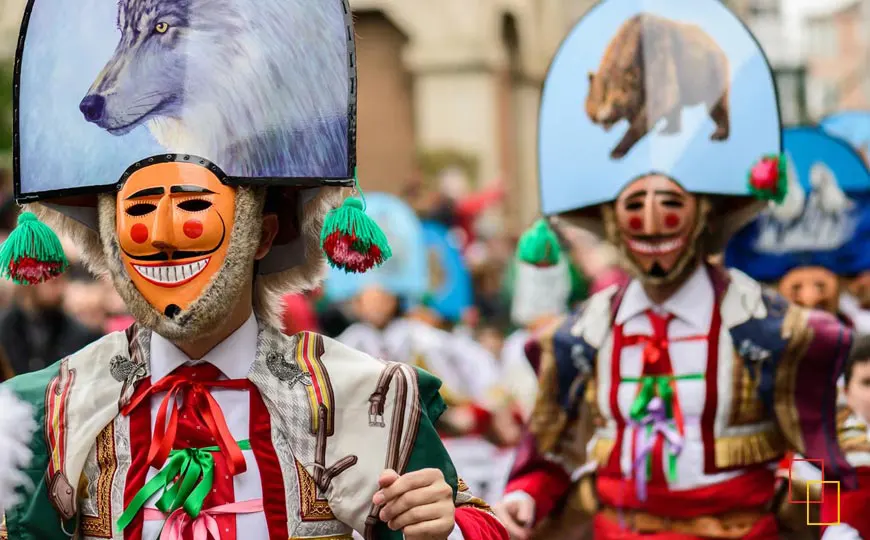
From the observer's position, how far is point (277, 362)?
3.42 m

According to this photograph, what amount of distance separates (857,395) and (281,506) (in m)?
3.35

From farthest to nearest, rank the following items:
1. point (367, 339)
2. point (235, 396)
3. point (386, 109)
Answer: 1. point (386, 109)
2. point (367, 339)
3. point (235, 396)

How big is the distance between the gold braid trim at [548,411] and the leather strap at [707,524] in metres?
0.39

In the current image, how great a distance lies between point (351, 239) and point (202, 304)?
34cm

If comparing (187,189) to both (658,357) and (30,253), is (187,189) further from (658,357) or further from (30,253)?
(658,357)

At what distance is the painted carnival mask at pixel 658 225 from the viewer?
4.94m

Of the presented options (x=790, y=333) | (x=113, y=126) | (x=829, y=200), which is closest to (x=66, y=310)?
(x=829, y=200)

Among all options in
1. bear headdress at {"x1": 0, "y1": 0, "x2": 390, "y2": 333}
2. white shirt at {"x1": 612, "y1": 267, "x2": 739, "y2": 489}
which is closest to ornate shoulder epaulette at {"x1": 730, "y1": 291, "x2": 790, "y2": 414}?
white shirt at {"x1": 612, "y1": 267, "x2": 739, "y2": 489}

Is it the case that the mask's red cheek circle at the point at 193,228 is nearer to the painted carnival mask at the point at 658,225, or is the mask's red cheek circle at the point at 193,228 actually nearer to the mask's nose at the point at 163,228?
the mask's nose at the point at 163,228

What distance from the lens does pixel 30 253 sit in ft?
11.3

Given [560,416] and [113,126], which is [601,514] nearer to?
[560,416]

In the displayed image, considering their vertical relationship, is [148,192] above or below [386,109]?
below

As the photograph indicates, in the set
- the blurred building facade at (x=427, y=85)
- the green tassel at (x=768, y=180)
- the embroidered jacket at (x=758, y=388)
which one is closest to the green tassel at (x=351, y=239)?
the embroidered jacket at (x=758, y=388)

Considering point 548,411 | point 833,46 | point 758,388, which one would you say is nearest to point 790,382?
point 758,388
